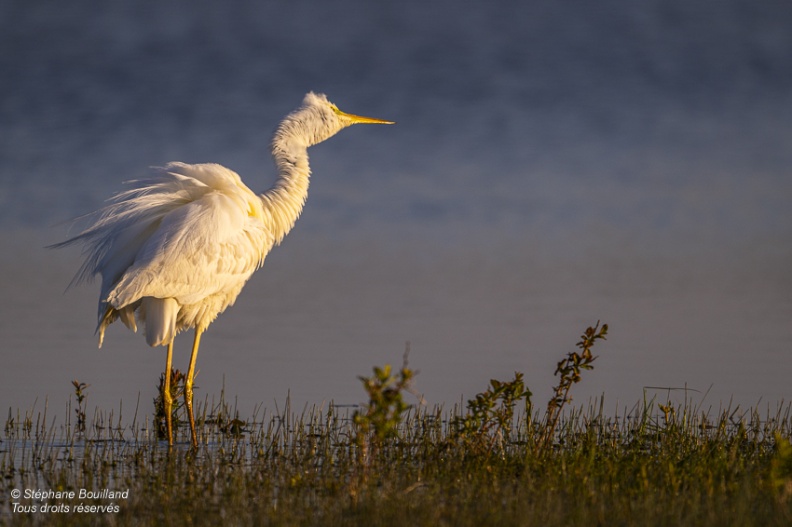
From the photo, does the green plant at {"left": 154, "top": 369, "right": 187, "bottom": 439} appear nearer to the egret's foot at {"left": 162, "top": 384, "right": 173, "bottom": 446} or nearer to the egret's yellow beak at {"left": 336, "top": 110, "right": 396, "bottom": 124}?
the egret's foot at {"left": 162, "top": 384, "right": 173, "bottom": 446}

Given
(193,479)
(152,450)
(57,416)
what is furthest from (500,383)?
(57,416)

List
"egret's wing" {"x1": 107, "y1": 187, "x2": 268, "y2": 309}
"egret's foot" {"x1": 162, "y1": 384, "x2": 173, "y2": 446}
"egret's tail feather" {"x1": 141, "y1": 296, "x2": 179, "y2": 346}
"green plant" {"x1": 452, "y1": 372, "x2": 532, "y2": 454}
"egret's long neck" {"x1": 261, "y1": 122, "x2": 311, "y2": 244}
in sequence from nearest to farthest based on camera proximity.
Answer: "green plant" {"x1": 452, "y1": 372, "x2": 532, "y2": 454}
"egret's wing" {"x1": 107, "y1": 187, "x2": 268, "y2": 309}
"egret's tail feather" {"x1": 141, "y1": 296, "x2": 179, "y2": 346}
"egret's foot" {"x1": 162, "y1": 384, "x2": 173, "y2": 446}
"egret's long neck" {"x1": 261, "y1": 122, "x2": 311, "y2": 244}

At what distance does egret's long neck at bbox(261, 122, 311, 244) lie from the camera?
10055 millimetres

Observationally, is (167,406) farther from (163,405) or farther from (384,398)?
(384,398)

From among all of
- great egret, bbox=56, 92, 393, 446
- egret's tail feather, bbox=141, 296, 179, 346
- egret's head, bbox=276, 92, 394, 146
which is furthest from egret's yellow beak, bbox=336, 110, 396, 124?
egret's tail feather, bbox=141, 296, 179, 346

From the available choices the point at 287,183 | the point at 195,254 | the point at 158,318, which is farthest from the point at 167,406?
the point at 287,183

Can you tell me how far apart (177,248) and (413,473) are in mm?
3404

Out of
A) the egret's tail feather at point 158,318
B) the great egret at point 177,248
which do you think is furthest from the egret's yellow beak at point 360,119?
the egret's tail feather at point 158,318

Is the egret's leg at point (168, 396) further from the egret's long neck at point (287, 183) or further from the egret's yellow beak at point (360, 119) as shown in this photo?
the egret's yellow beak at point (360, 119)

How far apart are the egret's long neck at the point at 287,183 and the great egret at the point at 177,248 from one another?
0.04 meters

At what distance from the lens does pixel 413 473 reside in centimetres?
663

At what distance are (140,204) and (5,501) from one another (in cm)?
361

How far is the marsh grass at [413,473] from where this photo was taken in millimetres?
5277

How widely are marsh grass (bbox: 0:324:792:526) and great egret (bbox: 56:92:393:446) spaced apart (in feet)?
4.06
